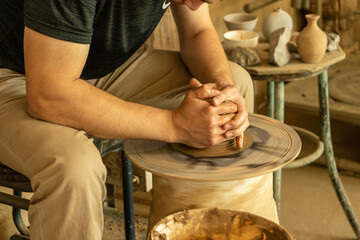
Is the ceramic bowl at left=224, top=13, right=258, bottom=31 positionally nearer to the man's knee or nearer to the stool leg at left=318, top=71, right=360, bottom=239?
the stool leg at left=318, top=71, right=360, bottom=239

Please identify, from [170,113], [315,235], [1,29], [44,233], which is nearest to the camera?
[44,233]

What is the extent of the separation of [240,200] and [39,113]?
1.90 feet

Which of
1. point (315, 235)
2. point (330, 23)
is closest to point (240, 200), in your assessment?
point (315, 235)

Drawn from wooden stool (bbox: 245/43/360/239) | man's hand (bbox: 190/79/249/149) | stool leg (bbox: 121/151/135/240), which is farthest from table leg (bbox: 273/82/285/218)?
man's hand (bbox: 190/79/249/149)

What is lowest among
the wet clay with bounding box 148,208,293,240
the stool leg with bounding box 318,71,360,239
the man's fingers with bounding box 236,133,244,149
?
the stool leg with bounding box 318,71,360,239

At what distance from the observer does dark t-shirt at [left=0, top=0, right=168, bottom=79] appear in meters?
1.40

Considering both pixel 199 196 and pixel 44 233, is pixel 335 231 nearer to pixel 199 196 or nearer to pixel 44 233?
pixel 199 196

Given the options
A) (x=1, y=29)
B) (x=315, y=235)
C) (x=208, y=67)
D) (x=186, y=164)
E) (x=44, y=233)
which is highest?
(x=1, y=29)

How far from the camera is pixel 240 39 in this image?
2576 mm

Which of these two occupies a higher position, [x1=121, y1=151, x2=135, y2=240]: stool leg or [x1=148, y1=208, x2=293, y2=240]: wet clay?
[x1=148, y1=208, x2=293, y2=240]: wet clay

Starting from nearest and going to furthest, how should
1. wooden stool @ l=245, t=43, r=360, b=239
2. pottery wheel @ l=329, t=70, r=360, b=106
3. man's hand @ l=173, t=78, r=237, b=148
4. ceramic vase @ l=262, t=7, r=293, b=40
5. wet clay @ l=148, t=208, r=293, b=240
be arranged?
wet clay @ l=148, t=208, r=293, b=240 → man's hand @ l=173, t=78, r=237, b=148 → wooden stool @ l=245, t=43, r=360, b=239 → ceramic vase @ l=262, t=7, r=293, b=40 → pottery wheel @ l=329, t=70, r=360, b=106

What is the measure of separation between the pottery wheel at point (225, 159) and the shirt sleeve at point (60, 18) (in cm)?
35

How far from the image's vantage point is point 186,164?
4.85 feet

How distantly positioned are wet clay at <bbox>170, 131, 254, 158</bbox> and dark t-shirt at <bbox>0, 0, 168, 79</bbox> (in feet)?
1.26
